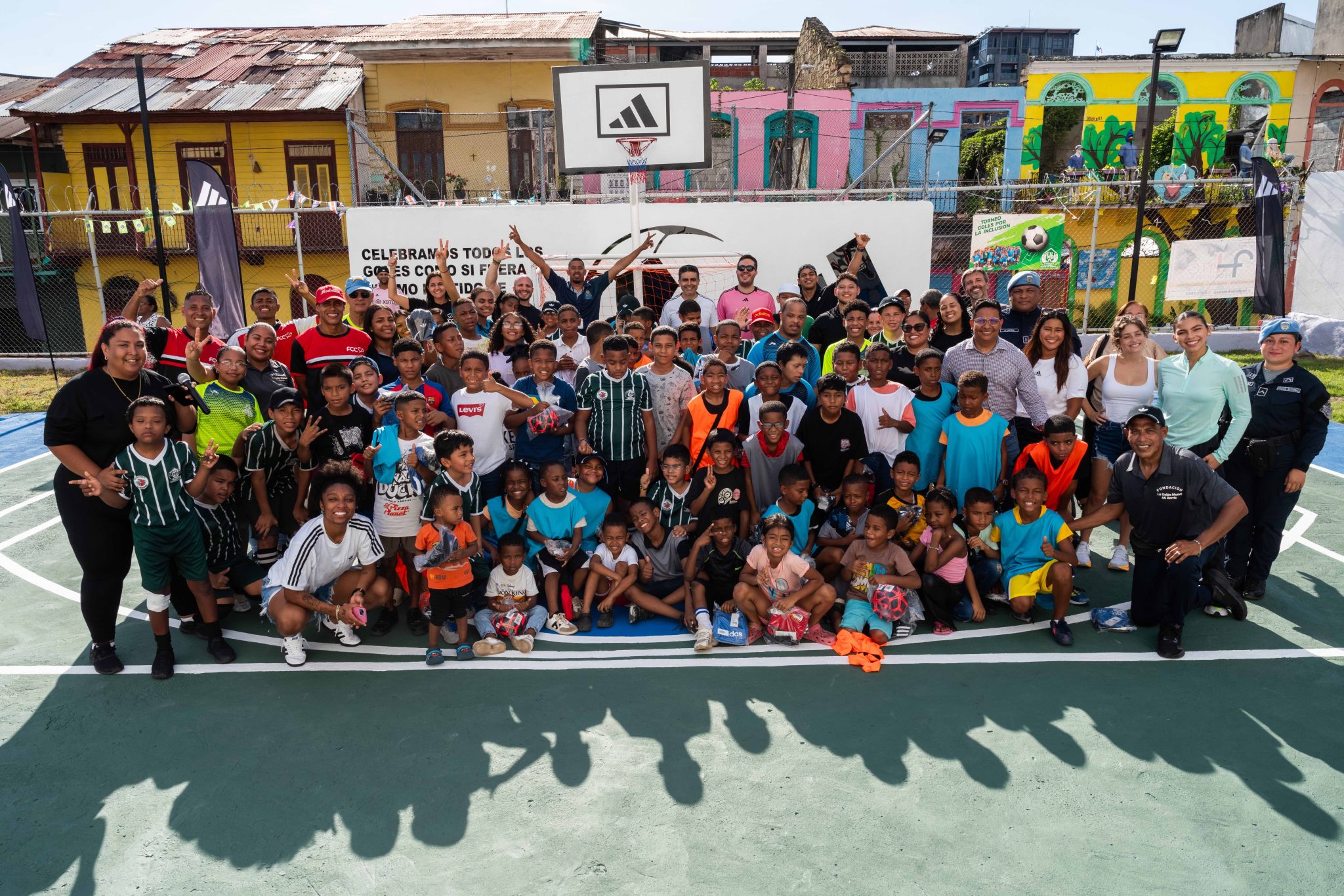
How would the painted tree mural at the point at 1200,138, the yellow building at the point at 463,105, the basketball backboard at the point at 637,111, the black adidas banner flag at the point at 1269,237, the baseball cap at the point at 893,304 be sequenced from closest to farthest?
the baseball cap at the point at 893,304 → the basketball backboard at the point at 637,111 → the black adidas banner flag at the point at 1269,237 → the yellow building at the point at 463,105 → the painted tree mural at the point at 1200,138

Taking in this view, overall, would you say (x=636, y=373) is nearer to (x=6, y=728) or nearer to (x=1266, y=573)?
(x=6, y=728)

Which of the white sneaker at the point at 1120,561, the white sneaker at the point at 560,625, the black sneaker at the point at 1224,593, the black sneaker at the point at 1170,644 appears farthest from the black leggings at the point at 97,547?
the black sneaker at the point at 1224,593

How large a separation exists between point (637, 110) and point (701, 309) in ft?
10.2

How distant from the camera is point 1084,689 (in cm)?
470

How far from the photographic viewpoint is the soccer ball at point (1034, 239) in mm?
14836

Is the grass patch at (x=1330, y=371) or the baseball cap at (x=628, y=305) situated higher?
the baseball cap at (x=628, y=305)

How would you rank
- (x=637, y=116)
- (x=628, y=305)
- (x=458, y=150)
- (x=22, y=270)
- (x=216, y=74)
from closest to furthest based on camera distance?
(x=628, y=305) < (x=637, y=116) < (x=22, y=270) < (x=458, y=150) < (x=216, y=74)

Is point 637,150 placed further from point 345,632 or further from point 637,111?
point 345,632

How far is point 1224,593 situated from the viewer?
557 cm

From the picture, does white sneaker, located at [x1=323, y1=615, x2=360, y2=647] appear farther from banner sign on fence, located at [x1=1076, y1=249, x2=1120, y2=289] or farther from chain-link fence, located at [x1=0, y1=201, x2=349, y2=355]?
banner sign on fence, located at [x1=1076, y1=249, x2=1120, y2=289]

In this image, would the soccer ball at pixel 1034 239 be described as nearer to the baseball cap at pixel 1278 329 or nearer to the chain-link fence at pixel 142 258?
the baseball cap at pixel 1278 329

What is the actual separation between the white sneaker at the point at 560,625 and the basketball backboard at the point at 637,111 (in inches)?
241

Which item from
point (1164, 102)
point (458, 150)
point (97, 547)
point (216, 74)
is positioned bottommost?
point (97, 547)

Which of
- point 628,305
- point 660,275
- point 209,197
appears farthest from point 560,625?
point 209,197
